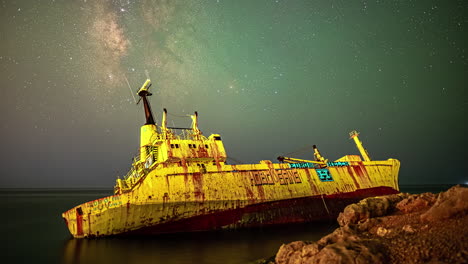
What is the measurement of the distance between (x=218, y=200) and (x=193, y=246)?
4027mm

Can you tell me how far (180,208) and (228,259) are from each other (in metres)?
6.21

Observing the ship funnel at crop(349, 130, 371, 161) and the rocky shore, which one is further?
the ship funnel at crop(349, 130, 371, 161)

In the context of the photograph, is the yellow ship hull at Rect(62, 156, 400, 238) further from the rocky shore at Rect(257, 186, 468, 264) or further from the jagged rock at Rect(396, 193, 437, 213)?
the jagged rock at Rect(396, 193, 437, 213)

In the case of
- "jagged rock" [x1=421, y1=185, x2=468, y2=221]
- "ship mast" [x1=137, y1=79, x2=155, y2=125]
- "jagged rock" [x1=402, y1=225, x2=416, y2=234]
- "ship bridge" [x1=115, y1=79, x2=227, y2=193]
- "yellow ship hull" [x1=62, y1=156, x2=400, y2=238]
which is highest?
"ship mast" [x1=137, y1=79, x2=155, y2=125]

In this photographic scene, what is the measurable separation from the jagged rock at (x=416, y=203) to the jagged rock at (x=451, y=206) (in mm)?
1451

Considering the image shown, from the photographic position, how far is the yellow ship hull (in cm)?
1681

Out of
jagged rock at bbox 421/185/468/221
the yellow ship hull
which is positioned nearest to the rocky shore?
jagged rock at bbox 421/185/468/221

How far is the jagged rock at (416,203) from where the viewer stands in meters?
7.97

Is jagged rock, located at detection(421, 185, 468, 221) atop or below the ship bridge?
below

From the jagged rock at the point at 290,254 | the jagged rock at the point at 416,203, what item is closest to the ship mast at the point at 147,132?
the jagged rock at the point at 290,254

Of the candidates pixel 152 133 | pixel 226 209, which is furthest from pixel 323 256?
pixel 152 133

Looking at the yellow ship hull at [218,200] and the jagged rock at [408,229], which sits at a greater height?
the yellow ship hull at [218,200]

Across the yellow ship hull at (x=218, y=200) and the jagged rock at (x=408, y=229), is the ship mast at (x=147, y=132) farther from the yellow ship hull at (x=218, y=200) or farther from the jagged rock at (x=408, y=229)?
the jagged rock at (x=408, y=229)

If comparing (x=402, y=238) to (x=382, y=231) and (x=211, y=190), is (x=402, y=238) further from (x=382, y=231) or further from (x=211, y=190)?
(x=211, y=190)
